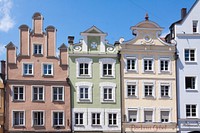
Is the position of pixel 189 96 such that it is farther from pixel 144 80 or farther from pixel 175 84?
pixel 144 80

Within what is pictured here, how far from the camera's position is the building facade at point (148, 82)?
51625 millimetres

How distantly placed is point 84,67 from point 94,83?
2.07 m

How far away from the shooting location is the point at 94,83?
5138 cm

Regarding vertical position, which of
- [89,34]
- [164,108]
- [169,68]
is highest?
[89,34]

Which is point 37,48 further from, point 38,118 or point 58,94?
point 38,118

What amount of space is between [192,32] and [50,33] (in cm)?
1633

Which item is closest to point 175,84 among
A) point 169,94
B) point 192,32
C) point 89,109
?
point 169,94

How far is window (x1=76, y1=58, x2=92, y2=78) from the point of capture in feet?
168

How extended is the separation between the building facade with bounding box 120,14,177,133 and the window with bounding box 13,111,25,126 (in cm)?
1082

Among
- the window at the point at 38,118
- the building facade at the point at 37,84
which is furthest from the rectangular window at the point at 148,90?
the window at the point at 38,118

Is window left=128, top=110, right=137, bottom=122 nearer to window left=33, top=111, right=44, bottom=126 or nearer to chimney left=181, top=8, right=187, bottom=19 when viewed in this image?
window left=33, top=111, right=44, bottom=126

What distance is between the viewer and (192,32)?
178 ft

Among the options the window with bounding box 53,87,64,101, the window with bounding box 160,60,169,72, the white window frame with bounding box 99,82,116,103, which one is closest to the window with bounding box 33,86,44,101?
the window with bounding box 53,87,64,101

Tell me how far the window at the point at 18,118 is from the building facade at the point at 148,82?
10.8 meters
